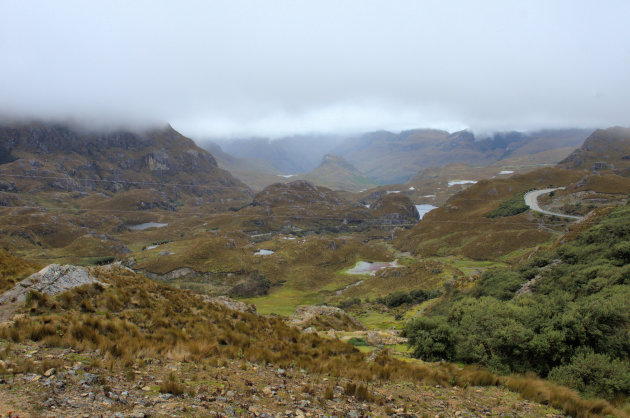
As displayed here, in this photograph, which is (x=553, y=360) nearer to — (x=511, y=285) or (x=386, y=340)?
(x=386, y=340)

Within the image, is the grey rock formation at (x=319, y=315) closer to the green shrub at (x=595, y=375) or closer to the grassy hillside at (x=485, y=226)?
the green shrub at (x=595, y=375)

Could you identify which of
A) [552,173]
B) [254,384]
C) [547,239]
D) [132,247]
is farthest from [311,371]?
[552,173]

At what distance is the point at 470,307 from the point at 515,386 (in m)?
6.65

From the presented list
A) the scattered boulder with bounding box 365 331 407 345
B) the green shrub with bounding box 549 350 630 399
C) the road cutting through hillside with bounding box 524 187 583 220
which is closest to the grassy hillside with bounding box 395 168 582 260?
the road cutting through hillside with bounding box 524 187 583 220

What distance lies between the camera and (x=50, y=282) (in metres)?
14.1

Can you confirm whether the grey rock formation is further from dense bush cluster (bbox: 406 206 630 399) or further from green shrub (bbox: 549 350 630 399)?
green shrub (bbox: 549 350 630 399)

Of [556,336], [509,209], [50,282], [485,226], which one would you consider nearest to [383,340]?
[556,336]

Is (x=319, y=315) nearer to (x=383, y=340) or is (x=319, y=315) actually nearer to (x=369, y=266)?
(x=383, y=340)

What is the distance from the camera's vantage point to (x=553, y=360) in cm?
1266

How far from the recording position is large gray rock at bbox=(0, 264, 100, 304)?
42.9ft

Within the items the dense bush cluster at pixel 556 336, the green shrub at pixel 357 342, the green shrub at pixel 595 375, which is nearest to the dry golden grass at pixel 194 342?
the green shrub at pixel 595 375

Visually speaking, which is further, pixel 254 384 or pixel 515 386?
pixel 515 386

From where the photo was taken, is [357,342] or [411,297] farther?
[411,297]

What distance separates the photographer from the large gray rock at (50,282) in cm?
1309
